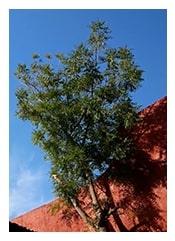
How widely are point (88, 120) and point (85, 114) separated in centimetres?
14

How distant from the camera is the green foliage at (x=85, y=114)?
915 centimetres

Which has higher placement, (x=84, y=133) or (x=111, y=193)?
(x=84, y=133)

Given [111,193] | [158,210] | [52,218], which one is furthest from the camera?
[52,218]

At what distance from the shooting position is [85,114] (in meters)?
9.22

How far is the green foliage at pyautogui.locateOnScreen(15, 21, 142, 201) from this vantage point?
360 inches

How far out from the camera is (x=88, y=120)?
30.5ft

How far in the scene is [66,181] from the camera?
30.3 feet

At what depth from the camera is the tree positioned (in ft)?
30.0

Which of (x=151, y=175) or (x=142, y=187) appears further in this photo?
(x=142, y=187)

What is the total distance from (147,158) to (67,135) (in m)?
1.58

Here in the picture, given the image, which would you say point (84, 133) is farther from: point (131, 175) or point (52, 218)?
point (52, 218)

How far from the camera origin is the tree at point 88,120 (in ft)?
30.0

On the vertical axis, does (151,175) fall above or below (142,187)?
above
